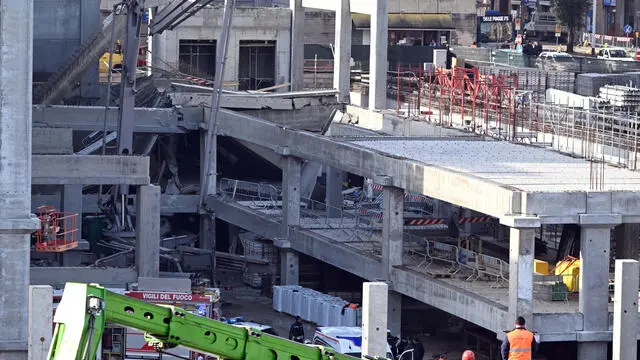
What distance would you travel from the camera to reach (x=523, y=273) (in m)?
46.6

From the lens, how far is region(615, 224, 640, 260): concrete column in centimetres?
5269

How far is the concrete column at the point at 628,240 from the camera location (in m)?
52.7

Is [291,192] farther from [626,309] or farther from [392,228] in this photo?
[626,309]

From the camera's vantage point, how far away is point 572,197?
4709 centimetres

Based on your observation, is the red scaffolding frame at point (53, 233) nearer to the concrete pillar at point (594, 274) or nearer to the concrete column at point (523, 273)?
the concrete column at point (523, 273)

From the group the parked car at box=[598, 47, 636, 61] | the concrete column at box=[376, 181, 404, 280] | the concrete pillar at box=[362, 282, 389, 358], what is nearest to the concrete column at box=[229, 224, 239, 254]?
the concrete column at box=[376, 181, 404, 280]

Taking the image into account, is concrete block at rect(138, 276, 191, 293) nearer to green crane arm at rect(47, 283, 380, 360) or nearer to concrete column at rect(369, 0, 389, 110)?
green crane arm at rect(47, 283, 380, 360)

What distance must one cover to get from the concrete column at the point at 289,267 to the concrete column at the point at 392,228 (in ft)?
23.4

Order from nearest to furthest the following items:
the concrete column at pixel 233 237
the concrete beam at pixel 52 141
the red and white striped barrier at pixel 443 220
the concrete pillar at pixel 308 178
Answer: the concrete beam at pixel 52 141 < the red and white striped barrier at pixel 443 220 < the concrete column at pixel 233 237 < the concrete pillar at pixel 308 178

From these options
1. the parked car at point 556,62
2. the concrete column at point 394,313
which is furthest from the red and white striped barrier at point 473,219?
the parked car at point 556,62

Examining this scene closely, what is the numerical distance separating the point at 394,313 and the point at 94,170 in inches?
373

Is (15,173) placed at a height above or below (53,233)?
above

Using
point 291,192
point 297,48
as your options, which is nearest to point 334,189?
point 291,192

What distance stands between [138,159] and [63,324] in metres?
23.6
